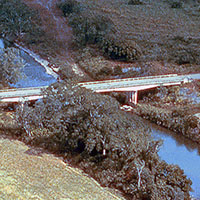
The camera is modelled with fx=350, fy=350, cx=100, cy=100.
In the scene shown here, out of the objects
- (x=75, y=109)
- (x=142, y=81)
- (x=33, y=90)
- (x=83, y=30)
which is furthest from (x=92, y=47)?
(x=75, y=109)

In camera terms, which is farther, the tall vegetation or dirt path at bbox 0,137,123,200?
the tall vegetation

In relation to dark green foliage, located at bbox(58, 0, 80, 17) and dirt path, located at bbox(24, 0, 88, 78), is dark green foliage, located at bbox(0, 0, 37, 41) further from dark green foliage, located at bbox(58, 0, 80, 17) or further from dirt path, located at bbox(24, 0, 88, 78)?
dark green foliage, located at bbox(58, 0, 80, 17)

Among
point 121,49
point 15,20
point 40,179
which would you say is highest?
point 15,20

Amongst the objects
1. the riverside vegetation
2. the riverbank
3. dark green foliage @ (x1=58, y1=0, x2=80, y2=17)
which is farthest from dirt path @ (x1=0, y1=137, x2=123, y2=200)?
dark green foliage @ (x1=58, y1=0, x2=80, y2=17)

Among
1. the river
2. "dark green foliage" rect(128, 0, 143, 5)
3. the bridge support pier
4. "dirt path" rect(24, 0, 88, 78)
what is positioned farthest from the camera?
"dark green foliage" rect(128, 0, 143, 5)

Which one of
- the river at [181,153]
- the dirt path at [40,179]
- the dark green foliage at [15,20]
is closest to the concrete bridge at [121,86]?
the river at [181,153]

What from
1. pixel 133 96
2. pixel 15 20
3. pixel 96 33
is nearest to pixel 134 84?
pixel 133 96

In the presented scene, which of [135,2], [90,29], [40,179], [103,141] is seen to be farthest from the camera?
[135,2]

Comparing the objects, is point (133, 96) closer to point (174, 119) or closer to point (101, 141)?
point (174, 119)
